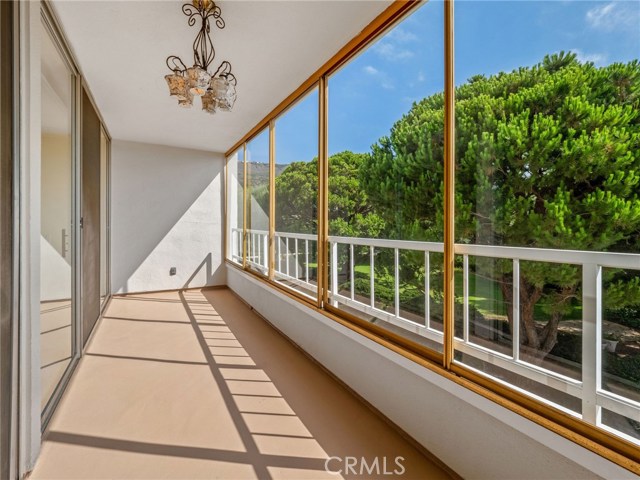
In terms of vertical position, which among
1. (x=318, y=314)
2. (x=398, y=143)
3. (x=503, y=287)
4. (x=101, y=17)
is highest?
(x=101, y=17)

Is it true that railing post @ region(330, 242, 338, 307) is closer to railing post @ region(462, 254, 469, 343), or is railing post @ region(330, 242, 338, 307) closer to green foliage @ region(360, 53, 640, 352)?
green foliage @ region(360, 53, 640, 352)

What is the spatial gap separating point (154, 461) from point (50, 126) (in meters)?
2.02

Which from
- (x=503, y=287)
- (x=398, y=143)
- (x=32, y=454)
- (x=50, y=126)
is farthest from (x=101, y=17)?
(x=503, y=287)

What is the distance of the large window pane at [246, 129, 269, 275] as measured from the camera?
4234mm

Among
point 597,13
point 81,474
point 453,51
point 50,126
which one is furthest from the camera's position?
point 50,126

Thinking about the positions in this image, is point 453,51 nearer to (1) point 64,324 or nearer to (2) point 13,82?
(2) point 13,82

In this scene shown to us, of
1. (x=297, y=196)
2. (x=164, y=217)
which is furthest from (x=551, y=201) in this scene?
(x=164, y=217)

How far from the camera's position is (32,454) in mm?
1541

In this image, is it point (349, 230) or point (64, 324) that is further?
point (349, 230)

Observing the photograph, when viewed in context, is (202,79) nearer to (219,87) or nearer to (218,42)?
(219,87)

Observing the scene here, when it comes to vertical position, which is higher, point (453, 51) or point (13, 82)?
point (453, 51)

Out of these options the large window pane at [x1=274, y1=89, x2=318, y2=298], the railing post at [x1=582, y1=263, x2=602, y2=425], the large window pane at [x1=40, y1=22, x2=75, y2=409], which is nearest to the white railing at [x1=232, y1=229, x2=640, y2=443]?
the railing post at [x1=582, y1=263, x2=602, y2=425]

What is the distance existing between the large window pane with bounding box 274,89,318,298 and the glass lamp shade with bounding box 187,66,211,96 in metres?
1.17

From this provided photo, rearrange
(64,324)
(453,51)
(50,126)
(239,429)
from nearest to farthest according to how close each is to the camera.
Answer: (453,51) → (239,429) → (50,126) → (64,324)
